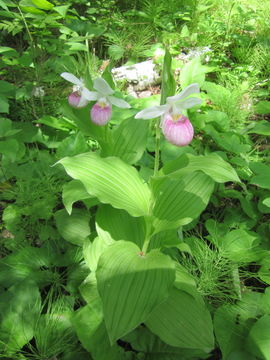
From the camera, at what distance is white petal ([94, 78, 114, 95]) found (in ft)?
4.31

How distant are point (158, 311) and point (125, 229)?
0.41 m

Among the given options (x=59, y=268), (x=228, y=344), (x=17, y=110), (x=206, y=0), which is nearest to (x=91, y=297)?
(x=59, y=268)

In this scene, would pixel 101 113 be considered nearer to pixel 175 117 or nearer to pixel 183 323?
pixel 175 117

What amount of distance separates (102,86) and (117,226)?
659mm

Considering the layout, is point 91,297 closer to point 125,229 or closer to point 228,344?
point 125,229

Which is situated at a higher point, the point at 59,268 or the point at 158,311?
the point at 158,311

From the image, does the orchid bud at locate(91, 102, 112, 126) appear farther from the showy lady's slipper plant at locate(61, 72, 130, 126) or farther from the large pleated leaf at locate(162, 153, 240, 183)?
the large pleated leaf at locate(162, 153, 240, 183)

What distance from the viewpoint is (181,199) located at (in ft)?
4.53

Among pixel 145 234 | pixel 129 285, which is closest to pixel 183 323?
pixel 129 285

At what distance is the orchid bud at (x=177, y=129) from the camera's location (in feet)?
3.76

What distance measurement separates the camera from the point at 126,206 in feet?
4.00

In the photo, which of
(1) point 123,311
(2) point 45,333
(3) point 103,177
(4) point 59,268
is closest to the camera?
(1) point 123,311

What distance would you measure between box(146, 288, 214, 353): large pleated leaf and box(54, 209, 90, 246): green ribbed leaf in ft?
1.70

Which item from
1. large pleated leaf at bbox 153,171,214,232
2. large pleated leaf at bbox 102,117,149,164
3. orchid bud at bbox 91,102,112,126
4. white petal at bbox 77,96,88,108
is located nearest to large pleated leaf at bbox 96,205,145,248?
large pleated leaf at bbox 153,171,214,232
